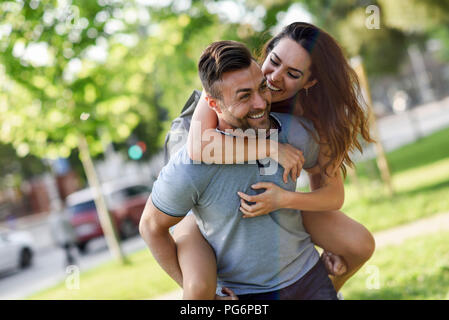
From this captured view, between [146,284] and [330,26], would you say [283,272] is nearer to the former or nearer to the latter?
[146,284]

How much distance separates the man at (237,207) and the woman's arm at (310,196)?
5 cm

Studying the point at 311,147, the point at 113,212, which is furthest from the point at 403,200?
the point at 113,212

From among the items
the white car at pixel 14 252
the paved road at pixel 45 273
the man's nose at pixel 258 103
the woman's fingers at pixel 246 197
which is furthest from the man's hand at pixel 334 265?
the white car at pixel 14 252

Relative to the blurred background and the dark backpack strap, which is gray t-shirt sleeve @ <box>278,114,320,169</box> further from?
the blurred background

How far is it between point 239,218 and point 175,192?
28 cm

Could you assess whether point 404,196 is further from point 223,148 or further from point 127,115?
point 223,148

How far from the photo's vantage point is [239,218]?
6.43ft

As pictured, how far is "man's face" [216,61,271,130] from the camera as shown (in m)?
1.87

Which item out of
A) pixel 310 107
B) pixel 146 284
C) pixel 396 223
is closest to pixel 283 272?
pixel 310 107

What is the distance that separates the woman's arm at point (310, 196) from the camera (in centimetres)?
192

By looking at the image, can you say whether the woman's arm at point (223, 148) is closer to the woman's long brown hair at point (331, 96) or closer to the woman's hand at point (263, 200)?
the woman's hand at point (263, 200)

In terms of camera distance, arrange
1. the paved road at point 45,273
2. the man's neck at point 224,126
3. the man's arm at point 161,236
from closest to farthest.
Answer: the man's arm at point 161,236, the man's neck at point 224,126, the paved road at point 45,273

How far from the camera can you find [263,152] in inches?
77.9
